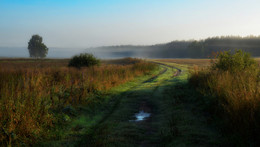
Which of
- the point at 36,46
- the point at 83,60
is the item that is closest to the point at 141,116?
the point at 83,60

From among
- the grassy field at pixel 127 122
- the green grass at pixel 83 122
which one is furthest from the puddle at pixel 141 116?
the green grass at pixel 83 122

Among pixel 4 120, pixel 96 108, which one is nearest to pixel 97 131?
pixel 4 120

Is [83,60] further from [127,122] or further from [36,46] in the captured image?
[36,46]

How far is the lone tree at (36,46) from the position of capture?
277 feet

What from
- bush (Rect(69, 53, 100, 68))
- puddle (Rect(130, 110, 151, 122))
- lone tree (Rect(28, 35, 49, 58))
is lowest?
puddle (Rect(130, 110, 151, 122))

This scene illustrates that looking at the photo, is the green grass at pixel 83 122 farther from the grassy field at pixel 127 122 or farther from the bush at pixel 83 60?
the bush at pixel 83 60

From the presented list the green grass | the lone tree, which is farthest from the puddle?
the lone tree

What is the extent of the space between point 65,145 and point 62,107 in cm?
322

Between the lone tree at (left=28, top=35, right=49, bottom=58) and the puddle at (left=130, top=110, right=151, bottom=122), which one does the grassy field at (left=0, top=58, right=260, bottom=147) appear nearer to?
the puddle at (left=130, top=110, right=151, bottom=122)

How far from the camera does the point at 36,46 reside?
84.4 metres

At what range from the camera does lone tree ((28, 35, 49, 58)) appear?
3324 inches

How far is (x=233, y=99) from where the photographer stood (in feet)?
19.7

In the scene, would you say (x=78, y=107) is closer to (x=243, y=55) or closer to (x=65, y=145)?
(x=65, y=145)

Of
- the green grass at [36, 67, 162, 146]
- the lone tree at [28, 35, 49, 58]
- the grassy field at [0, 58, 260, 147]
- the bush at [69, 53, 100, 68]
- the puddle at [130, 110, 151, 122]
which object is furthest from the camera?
the lone tree at [28, 35, 49, 58]
